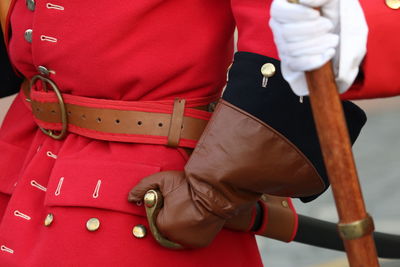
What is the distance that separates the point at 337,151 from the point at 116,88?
621 millimetres

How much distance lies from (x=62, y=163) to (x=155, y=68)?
0.97 feet

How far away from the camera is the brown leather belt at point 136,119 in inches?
82.2

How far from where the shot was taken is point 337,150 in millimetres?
1647

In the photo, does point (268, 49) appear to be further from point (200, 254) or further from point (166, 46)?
point (200, 254)

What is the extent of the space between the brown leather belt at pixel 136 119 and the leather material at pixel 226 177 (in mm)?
124

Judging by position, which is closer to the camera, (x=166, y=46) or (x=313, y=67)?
(x=313, y=67)

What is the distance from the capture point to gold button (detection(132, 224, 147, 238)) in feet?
6.66

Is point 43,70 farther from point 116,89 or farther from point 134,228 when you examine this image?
point 134,228

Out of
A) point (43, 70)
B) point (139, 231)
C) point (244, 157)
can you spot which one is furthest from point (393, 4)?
point (43, 70)

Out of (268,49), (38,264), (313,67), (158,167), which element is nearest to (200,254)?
(158,167)

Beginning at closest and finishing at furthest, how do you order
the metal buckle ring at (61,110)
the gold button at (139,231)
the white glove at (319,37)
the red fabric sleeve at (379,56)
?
the white glove at (319,37)
the red fabric sleeve at (379,56)
the gold button at (139,231)
the metal buckle ring at (61,110)

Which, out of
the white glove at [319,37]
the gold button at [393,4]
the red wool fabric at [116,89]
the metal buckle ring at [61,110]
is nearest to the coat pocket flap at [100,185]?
the red wool fabric at [116,89]

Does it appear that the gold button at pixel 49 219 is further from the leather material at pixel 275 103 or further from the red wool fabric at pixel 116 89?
the leather material at pixel 275 103

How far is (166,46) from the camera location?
6.84 feet
